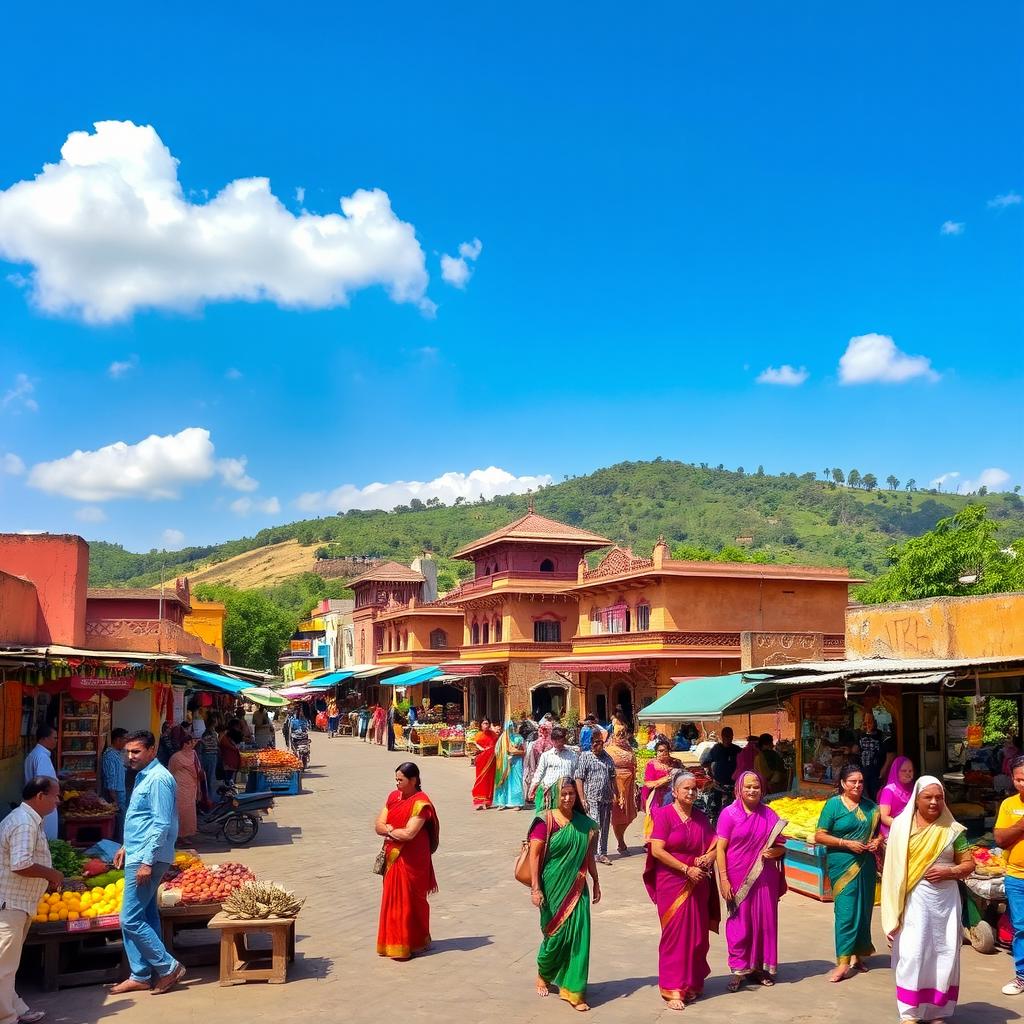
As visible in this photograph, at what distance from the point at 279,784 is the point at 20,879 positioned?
14.3 m

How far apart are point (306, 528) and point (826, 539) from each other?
78.5 meters

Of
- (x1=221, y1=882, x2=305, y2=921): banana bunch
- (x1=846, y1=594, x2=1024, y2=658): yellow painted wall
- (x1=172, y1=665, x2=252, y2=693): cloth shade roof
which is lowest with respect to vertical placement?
(x1=221, y1=882, x2=305, y2=921): banana bunch

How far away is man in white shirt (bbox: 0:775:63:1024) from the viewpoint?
6.13m

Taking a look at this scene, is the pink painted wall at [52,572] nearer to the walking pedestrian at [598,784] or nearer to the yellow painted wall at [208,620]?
the walking pedestrian at [598,784]

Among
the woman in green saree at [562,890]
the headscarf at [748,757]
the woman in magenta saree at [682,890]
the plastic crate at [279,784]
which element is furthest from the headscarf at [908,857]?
the plastic crate at [279,784]

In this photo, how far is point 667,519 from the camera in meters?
140

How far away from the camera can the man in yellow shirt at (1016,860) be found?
23.0ft

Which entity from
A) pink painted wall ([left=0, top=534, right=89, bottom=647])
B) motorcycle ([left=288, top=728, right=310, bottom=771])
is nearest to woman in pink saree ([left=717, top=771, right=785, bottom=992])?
pink painted wall ([left=0, top=534, right=89, bottom=647])

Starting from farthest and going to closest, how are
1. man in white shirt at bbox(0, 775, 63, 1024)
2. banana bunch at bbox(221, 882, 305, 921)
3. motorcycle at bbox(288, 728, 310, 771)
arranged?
motorcycle at bbox(288, 728, 310, 771), banana bunch at bbox(221, 882, 305, 921), man in white shirt at bbox(0, 775, 63, 1024)

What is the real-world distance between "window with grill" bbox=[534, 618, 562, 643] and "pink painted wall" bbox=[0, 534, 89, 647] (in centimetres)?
2502

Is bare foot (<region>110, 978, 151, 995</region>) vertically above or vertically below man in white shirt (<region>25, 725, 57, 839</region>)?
below

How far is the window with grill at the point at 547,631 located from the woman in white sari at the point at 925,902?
110ft

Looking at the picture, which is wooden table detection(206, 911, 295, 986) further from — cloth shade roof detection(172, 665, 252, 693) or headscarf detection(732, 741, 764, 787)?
cloth shade roof detection(172, 665, 252, 693)

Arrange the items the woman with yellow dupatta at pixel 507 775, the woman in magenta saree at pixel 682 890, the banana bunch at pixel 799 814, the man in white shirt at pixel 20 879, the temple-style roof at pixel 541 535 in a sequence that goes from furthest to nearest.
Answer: the temple-style roof at pixel 541 535 < the woman with yellow dupatta at pixel 507 775 < the banana bunch at pixel 799 814 < the woman in magenta saree at pixel 682 890 < the man in white shirt at pixel 20 879
